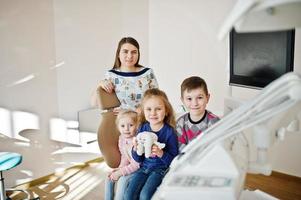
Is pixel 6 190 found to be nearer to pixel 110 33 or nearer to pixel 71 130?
pixel 71 130

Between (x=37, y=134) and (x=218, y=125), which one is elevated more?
(x=218, y=125)

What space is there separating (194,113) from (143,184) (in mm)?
484

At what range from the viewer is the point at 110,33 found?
148 inches

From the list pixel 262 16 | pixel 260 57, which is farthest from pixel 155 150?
pixel 260 57

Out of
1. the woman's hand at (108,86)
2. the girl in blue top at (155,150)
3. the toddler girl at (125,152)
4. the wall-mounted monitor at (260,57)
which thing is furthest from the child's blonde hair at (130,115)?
the wall-mounted monitor at (260,57)

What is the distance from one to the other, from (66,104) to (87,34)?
75cm

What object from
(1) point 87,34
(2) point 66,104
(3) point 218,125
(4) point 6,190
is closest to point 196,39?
(1) point 87,34

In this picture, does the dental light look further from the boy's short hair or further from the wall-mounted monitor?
the wall-mounted monitor

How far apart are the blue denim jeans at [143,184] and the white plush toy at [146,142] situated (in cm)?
11

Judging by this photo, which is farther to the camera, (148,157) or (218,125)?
(148,157)

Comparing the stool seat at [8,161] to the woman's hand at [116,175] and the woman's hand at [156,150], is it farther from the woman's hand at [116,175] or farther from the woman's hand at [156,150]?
the woman's hand at [156,150]

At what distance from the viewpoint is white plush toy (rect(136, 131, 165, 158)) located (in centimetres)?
188

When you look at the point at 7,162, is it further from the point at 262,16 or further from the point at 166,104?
the point at 262,16

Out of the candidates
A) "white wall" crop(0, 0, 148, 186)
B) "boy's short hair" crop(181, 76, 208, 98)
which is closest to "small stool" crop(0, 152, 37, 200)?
"white wall" crop(0, 0, 148, 186)
